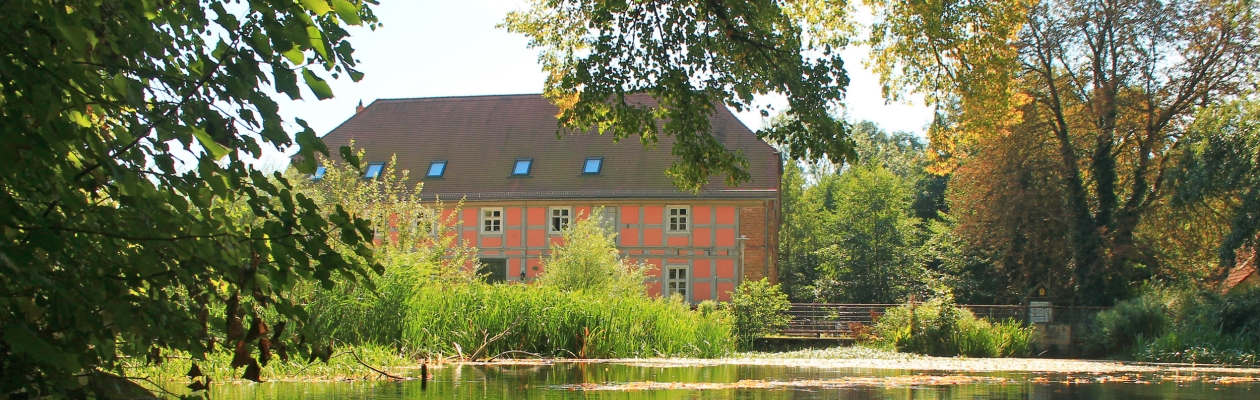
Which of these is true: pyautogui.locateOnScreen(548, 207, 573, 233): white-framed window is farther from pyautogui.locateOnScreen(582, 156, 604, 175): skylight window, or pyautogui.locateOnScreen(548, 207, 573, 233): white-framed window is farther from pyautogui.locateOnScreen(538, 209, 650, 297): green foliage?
pyautogui.locateOnScreen(538, 209, 650, 297): green foliage

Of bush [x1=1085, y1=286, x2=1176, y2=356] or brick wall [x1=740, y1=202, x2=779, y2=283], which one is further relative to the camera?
brick wall [x1=740, y1=202, x2=779, y2=283]

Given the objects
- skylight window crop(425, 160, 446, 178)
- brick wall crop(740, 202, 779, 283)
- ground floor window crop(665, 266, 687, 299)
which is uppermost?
skylight window crop(425, 160, 446, 178)

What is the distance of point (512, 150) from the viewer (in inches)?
1628

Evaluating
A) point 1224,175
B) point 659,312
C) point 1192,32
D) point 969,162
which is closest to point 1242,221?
point 1224,175

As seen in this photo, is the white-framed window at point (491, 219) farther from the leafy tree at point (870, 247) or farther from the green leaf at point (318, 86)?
the green leaf at point (318, 86)

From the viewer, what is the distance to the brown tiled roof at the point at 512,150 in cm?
3897

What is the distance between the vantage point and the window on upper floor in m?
40.3

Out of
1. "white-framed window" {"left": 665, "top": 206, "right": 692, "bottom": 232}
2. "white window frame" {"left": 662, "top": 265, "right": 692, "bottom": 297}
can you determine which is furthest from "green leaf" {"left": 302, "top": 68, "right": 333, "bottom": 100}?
"white-framed window" {"left": 665, "top": 206, "right": 692, "bottom": 232}

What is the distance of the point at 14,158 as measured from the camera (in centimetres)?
280

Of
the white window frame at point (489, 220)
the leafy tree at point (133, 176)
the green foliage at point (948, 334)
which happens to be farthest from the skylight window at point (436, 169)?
the leafy tree at point (133, 176)

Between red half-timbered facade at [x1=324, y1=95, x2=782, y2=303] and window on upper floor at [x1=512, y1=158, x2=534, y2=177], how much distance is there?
3 cm

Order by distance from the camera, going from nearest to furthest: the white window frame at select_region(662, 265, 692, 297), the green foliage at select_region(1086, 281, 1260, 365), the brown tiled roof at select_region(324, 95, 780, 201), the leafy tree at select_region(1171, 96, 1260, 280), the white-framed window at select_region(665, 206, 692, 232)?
the green foliage at select_region(1086, 281, 1260, 365) → the leafy tree at select_region(1171, 96, 1260, 280) → the white window frame at select_region(662, 265, 692, 297) → the white-framed window at select_region(665, 206, 692, 232) → the brown tiled roof at select_region(324, 95, 780, 201)

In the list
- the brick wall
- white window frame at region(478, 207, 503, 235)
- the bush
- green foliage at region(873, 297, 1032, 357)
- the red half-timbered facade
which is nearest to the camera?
green foliage at region(873, 297, 1032, 357)

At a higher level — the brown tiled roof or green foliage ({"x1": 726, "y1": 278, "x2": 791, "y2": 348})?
the brown tiled roof
